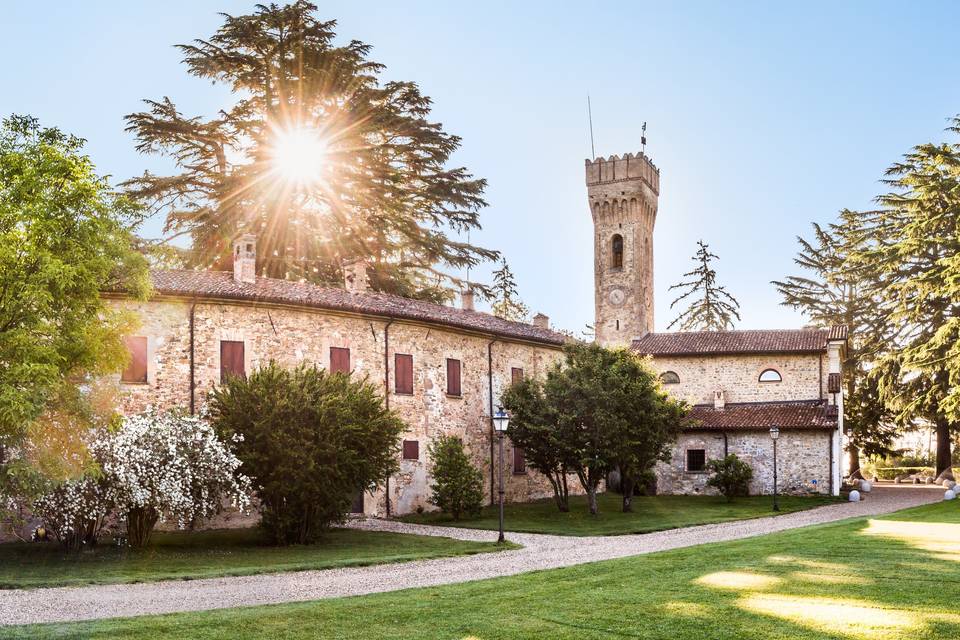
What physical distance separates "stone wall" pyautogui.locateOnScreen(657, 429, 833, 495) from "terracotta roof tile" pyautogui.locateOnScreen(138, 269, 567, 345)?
8143mm

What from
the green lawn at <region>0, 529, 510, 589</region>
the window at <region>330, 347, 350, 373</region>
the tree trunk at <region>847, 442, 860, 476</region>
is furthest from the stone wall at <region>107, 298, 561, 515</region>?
the tree trunk at <region>847, 442, 860, 476</region>

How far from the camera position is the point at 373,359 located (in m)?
29.1

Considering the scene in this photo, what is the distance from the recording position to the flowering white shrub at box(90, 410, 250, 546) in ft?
65.6

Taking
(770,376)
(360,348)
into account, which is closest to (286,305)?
(360,348)

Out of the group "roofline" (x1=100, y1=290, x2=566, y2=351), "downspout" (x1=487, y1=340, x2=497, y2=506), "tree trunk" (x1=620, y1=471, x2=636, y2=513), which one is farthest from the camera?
"downspout" (x1=487, y1=340, x2=497, y2=506)

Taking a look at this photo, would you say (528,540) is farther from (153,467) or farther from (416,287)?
(416,287)

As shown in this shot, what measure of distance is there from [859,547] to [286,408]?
39.7ft

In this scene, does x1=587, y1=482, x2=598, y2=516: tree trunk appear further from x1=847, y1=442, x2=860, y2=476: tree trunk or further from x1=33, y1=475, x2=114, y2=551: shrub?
x1=847, y1=442, x2=860, y2=476: tree trunk

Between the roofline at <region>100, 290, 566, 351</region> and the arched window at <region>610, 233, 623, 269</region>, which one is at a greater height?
the arched window at <region>610, 233, 623, 269</region>

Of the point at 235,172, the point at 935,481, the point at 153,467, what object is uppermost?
the point at 235,172

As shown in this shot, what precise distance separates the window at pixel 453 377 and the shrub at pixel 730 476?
1069 centimetres

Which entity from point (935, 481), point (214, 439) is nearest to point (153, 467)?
point (214, 439)

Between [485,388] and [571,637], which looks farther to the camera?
[485,388]

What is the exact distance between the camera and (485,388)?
1314 inches
